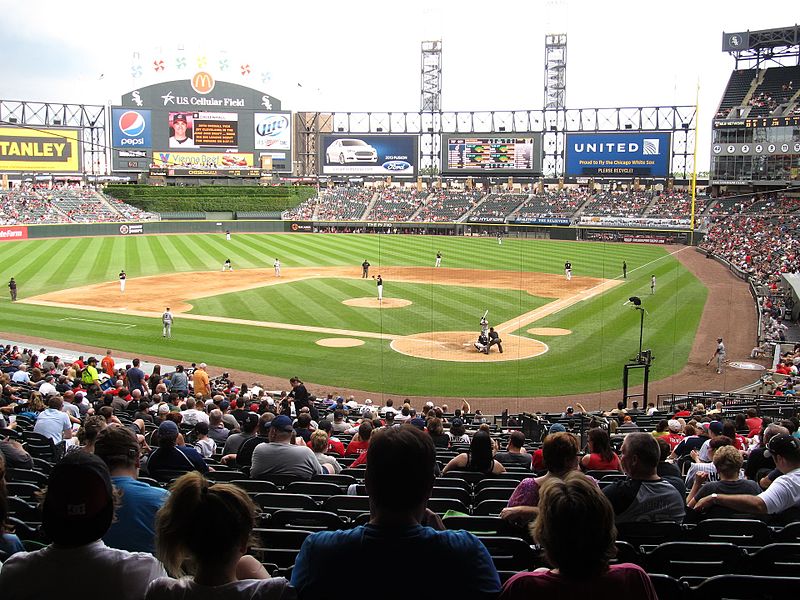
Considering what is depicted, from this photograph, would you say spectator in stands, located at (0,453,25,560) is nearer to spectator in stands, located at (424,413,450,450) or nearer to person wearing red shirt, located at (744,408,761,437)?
spectator in stands, located at (424,413,450,450)

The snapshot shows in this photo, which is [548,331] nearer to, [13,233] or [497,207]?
[13,233]

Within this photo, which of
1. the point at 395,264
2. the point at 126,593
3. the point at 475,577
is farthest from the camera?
the point at 395,264

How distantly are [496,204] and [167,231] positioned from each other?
36.2 m

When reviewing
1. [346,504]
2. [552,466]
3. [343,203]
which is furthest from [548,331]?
[343,203]

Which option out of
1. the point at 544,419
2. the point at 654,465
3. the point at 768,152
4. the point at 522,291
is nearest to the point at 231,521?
the point at 654,465

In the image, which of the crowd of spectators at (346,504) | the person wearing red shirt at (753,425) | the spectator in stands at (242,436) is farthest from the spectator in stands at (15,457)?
the person wearing red shirt at (753,425)

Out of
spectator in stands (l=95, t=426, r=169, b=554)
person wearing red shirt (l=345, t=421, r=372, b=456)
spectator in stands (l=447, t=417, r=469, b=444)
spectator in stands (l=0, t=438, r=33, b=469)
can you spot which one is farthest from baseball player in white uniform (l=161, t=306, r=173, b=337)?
spectator in stands (l=95, t=426, r=169, b=554)

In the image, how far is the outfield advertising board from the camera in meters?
78.9

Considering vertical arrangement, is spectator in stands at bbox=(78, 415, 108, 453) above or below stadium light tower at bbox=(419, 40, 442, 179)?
below

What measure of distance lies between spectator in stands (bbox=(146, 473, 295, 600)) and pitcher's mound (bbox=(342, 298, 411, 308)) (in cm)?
3064

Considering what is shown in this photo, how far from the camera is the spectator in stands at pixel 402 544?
113 inches

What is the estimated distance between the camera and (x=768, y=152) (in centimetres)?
6128

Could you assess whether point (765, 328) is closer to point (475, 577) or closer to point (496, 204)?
point (475, 577)

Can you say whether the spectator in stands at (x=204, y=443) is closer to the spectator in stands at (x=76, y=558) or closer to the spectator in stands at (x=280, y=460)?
the spectator in stands at (x=280, y=460)
